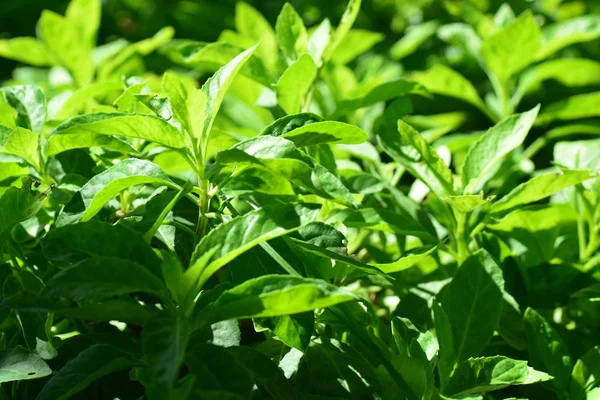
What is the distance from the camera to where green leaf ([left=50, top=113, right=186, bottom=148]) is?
84 centimetres

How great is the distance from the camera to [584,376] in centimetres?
102

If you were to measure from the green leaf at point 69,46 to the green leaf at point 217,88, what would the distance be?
0.94 m

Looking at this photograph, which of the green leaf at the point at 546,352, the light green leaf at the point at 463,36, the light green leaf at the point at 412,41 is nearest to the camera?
the green leaf at the point at 546,352

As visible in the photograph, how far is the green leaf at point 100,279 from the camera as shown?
0.74 metres

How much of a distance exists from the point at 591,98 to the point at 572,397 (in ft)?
3.05

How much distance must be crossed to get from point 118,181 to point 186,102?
5.3 inches

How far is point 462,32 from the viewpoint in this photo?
1950 mm

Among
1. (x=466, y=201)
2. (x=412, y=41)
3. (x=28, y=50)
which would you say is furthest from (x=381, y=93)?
(x=28, y=50)

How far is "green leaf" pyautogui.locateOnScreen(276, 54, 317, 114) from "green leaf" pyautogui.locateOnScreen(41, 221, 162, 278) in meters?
0.47

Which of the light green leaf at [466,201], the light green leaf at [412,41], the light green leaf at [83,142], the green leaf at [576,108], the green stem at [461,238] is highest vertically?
the light green leaf at [83,142]

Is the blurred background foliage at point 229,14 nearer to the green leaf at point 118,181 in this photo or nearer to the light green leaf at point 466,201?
the light green leaf at point 466,201

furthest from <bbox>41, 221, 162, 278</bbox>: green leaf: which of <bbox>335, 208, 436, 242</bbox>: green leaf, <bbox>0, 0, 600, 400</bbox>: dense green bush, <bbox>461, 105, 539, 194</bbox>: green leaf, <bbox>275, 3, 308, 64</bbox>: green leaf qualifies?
<bbox>275, 3, 308, 64</bbox>: green leaf

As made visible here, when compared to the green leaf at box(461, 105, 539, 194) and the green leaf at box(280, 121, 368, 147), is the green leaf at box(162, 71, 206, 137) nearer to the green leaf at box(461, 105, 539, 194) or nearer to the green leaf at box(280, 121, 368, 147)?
the green leaf at box(280, 121, 368, 147)

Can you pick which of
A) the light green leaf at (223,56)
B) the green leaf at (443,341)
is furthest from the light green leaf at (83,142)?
the green leaf at (443,341)
